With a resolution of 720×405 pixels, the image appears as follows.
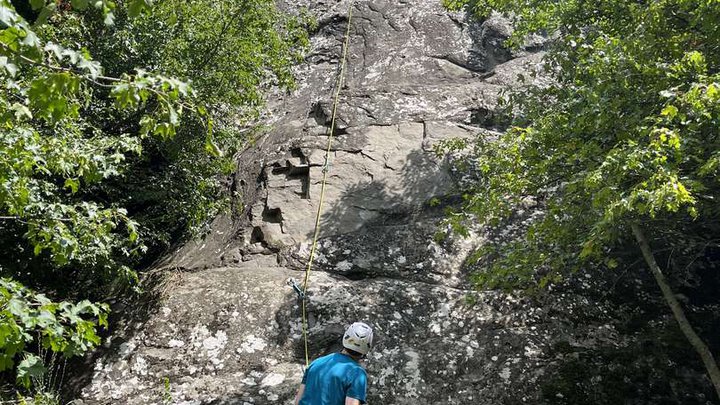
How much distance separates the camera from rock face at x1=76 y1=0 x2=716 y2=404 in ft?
22.1

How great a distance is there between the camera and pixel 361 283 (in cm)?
814

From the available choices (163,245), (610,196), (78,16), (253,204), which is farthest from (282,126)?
(610,196)

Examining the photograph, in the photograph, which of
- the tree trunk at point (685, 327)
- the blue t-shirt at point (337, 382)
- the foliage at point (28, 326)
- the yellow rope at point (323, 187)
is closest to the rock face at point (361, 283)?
the yellow rope at point (323, 187)

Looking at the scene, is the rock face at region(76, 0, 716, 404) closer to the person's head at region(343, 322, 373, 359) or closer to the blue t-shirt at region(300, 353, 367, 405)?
the blue t-shirt at region(300, 353, 367, 405)

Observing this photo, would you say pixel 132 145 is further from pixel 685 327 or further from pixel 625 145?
pixel 685 327

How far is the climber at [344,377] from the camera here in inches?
158

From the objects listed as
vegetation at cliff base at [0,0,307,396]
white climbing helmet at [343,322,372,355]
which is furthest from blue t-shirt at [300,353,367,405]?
vegetation at cliff base at [0,0,307,396]

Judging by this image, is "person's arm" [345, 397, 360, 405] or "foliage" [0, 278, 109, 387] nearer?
"foliage" [0, 278, 109, 387]

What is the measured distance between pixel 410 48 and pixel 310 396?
10.3 meters

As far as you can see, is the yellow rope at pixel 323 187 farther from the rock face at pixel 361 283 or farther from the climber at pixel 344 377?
the climber at pixel 344 377

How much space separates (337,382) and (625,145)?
293 centimetres

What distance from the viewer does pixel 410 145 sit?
1040 centimetres

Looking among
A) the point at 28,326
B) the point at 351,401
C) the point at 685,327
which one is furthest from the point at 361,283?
the point at 28,326

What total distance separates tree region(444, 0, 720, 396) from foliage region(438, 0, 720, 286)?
0.01 m
